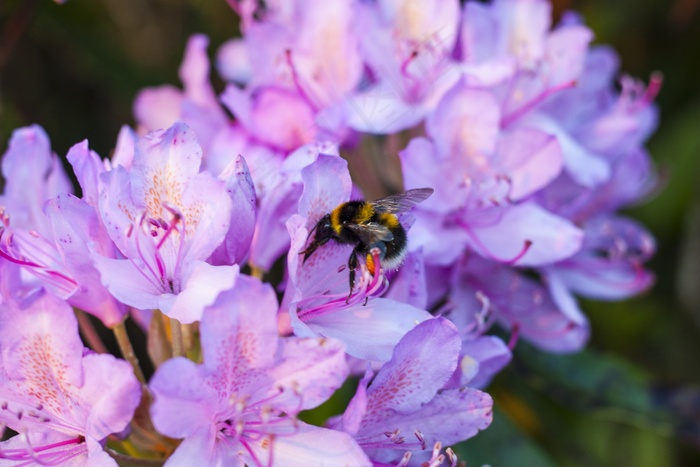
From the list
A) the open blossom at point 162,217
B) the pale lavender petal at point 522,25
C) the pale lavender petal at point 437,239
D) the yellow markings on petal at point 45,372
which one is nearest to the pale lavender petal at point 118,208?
the open blossom at point 162,217

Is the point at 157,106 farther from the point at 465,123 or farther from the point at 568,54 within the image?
the point at 568,54

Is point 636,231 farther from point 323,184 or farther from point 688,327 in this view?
point 323,184

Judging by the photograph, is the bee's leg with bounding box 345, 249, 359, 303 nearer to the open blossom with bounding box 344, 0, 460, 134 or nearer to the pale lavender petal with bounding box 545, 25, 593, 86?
the open blossom with bounding box 344, 0, 460, 134

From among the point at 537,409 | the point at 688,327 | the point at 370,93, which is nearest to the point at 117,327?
the point at 370,93

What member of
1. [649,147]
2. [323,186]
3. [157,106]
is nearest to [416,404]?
[323,186]

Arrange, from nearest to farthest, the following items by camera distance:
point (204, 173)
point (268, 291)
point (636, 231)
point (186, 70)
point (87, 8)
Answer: point (268, 291) → point (204, 173) → point (186, 70) → point (636, 231) → point (87, 8)

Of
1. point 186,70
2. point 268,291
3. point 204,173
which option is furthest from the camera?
point 186,70
